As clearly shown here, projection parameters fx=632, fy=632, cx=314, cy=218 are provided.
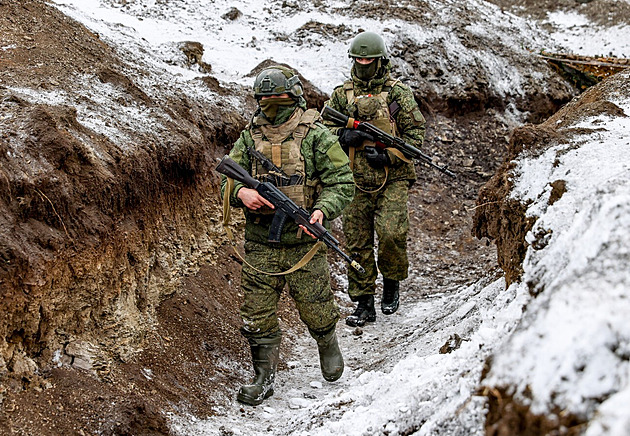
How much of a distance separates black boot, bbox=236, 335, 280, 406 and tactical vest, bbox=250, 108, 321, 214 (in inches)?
44.0

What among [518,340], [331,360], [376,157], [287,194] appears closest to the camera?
[518,340]

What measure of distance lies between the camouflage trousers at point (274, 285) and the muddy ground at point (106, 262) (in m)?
0.69

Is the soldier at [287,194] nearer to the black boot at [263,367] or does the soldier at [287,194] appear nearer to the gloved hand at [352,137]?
the black boot at [263,367]

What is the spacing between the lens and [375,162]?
271 inches

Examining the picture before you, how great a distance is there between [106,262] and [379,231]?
3070 millimetres

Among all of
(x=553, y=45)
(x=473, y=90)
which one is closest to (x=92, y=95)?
(x=473, y=90)

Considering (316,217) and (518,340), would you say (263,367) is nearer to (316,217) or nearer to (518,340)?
(316,217)

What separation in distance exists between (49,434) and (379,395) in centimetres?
204

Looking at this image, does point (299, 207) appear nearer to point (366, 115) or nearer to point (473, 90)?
point (366, 115)

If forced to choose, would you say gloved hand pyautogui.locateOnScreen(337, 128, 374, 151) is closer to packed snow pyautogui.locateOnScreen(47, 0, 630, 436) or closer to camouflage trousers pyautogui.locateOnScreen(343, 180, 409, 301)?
camouflage trousers pyautogui.locateOnScreen(343, 180, 409, 301)

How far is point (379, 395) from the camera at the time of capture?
13.1 ft

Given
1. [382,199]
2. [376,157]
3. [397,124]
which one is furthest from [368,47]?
[382,199]

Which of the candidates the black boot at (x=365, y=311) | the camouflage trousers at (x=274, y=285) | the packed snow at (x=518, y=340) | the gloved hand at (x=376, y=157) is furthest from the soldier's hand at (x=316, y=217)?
the black boot at (x=365, y=311)

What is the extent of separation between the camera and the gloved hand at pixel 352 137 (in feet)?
22.7
